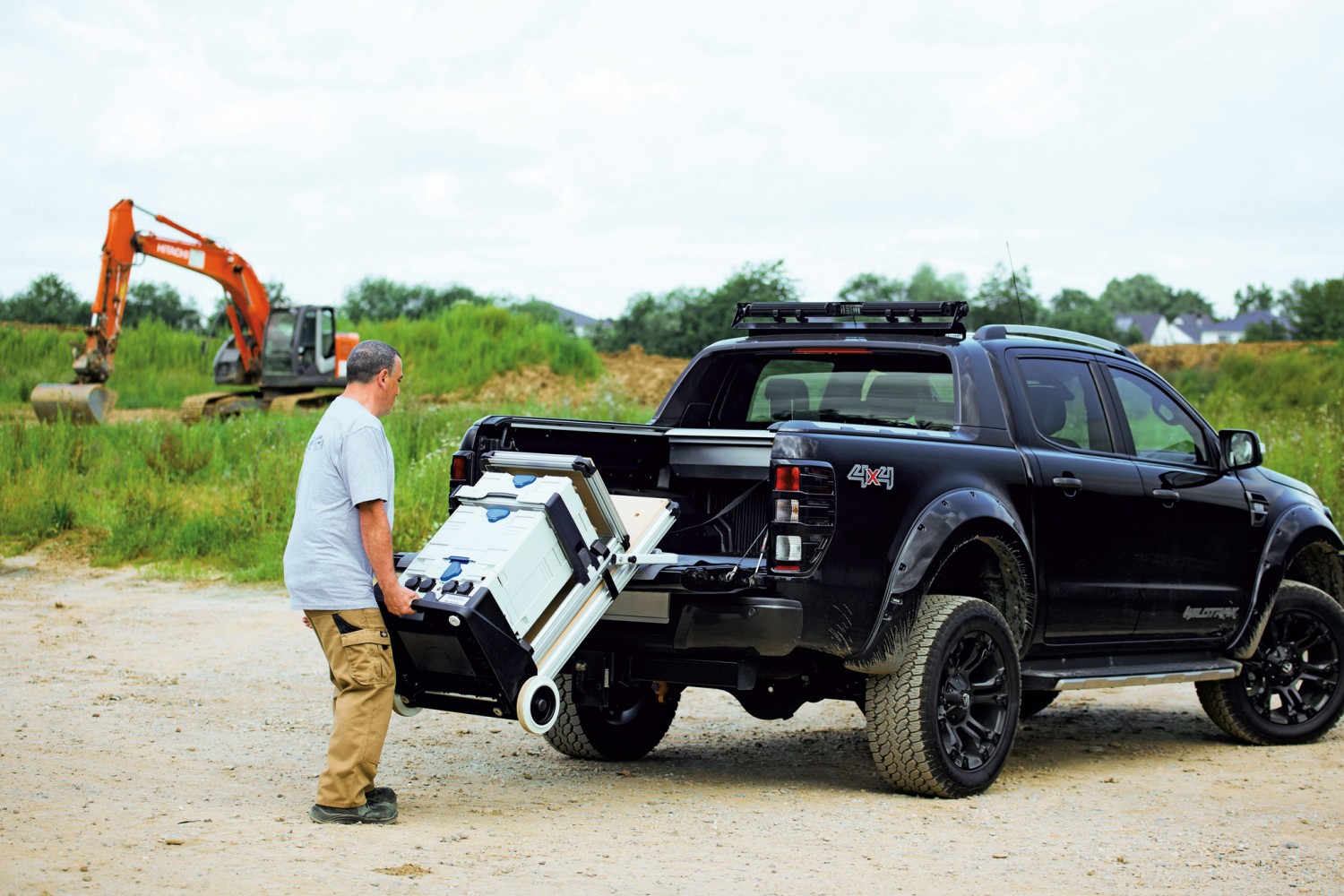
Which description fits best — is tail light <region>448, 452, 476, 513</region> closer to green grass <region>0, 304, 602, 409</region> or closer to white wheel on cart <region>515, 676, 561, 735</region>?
white wheel on cart <region>515, 676, 561, 735</region>

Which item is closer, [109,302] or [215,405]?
[109,302]

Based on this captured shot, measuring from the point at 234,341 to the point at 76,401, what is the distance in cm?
667

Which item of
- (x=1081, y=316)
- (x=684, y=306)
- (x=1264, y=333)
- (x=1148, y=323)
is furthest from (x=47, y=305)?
(x=1148, y=323)

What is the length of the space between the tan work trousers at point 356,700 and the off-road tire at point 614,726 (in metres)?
1.56

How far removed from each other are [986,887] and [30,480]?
14.9 m

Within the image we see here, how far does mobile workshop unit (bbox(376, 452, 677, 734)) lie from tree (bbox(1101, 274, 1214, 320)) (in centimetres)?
11684

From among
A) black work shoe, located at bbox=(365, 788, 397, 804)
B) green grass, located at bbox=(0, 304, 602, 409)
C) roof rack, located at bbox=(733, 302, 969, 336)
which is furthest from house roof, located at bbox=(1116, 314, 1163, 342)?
black work shoe, located at bbox=(365, 788, 397, 804)

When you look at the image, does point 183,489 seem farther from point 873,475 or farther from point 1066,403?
point 873,475

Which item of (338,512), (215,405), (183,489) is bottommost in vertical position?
(183,489)

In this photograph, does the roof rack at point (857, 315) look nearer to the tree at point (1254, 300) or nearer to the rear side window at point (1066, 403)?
the rear side window at point (1066, 403)

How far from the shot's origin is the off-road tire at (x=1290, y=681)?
8.48 m

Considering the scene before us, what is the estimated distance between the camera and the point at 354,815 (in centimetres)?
594

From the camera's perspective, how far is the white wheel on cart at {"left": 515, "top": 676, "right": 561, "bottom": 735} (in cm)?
576

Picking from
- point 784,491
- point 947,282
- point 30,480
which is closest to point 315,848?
point 784,491
